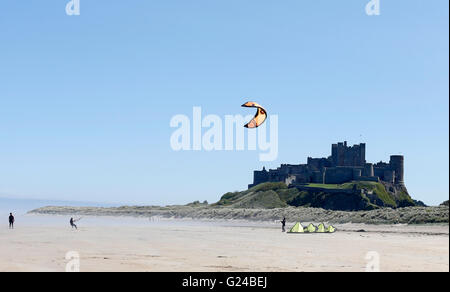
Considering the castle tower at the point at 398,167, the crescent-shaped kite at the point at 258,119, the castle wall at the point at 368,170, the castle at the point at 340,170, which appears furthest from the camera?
the castle tower at the point at 398,167

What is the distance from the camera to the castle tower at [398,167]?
5704 inches

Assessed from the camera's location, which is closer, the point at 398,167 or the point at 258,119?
the point at 258,119

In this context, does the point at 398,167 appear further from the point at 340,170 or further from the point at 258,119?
the point at 258,119

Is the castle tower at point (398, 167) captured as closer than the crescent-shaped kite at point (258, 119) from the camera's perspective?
No

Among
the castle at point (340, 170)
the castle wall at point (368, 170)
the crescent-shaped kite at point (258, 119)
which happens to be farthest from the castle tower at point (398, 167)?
the crescent-shaped kite at point (258, 119)

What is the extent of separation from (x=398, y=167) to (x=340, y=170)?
733 inches

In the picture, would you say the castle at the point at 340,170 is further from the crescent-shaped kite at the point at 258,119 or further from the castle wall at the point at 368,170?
the crescent-shaped kite at the point at 258,119

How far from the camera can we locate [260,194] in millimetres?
119438

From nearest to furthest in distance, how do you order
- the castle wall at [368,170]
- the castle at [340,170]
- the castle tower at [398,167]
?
the castle at [340,170] < the castle wall at [368,170] < the castle tower at [398,167]

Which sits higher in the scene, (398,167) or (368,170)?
(398,167)

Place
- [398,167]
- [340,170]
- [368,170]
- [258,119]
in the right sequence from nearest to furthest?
[258,119]
[340,170]
[368,170]
[398,167]

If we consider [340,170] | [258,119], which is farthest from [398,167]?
[258,119]

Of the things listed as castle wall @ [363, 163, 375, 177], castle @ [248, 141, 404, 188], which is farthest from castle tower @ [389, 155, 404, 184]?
castle wall @ [363, 163, 375, 177]

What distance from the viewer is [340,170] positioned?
139000 mm
